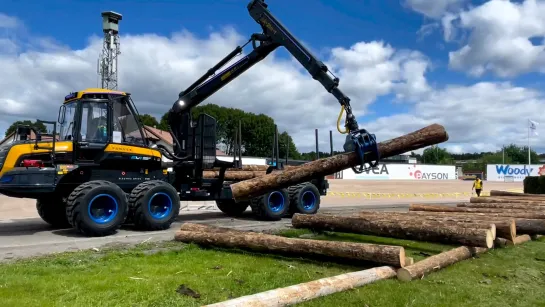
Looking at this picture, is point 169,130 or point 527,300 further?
point 169,130

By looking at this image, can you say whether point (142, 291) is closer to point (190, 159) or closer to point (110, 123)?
point (110, 123)

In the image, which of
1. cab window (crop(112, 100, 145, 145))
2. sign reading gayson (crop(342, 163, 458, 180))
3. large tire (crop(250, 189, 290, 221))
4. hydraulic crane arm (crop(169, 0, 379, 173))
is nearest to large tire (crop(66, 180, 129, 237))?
cab window (crop(112, 100, 145, 145))

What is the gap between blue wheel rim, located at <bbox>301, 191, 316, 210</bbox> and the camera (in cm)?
1506

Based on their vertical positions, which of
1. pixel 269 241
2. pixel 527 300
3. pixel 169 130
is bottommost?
pixel 527 300

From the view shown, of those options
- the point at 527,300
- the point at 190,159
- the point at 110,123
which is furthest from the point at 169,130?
the point at 527,300

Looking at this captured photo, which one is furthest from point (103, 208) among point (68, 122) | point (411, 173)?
point (411, 173)

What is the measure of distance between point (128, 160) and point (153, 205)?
4.19ft

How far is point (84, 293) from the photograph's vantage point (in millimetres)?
5266

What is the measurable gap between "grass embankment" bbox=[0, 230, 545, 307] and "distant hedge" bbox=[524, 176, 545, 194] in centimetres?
1835

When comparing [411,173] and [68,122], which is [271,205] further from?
[411,173]

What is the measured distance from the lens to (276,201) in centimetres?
1440

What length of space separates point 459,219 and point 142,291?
23.8 feet

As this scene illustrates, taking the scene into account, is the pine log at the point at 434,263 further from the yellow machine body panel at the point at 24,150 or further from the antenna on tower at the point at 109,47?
the antenna on tower at the point at 109,47

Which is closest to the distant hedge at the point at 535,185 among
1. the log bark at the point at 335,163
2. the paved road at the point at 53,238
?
the paved road at the point at 53,238
